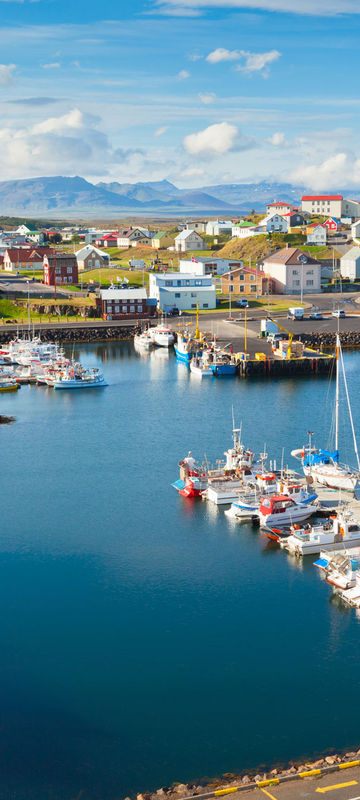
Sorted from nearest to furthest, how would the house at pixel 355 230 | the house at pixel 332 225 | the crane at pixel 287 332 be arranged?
the crane at pixel 287 332, the house at pixel 355 230, the house at pixel 332 225

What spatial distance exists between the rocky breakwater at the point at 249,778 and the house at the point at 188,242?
112 metres

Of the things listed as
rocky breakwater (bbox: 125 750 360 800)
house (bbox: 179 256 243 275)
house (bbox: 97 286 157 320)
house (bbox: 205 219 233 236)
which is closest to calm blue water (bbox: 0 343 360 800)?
rocky breakwater (bbox: 125 750 360 800)

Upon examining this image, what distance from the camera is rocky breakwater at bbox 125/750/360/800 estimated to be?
17.1 m

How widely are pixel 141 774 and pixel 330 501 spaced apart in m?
16.6

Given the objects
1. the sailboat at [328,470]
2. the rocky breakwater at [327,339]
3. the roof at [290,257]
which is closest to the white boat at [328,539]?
the sailboat at [328,470]

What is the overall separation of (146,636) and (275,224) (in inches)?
4096

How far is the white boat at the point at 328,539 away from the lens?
94.9 ft

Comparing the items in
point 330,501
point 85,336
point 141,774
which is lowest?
point 141,774

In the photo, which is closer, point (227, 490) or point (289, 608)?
point (289, 608)

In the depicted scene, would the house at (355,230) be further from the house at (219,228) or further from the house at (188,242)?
the house at (219,228)

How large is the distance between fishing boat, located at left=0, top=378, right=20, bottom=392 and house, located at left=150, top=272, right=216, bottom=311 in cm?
2866

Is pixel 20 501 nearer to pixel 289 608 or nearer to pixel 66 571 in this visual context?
pixel 66 571

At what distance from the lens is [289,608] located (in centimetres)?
2547

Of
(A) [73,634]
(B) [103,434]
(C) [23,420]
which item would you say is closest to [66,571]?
(A) [73,634]
